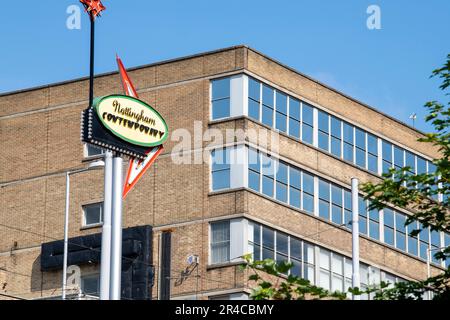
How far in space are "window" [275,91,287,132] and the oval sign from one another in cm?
3276

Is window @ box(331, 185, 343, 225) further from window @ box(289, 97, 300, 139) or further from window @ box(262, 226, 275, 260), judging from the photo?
window @ box(262, 226, 275, 260)

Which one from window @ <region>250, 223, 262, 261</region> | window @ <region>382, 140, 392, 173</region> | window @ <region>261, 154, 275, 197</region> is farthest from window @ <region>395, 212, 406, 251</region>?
window @ <region>250, 223, 262, 261</region>

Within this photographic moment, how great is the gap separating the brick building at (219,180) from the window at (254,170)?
69mm

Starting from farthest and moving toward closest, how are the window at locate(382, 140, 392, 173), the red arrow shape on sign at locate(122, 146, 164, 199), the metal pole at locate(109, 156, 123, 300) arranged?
the window at locate(382, 140, 392, 173), the red arrow shape on sign at locate(122, 146, 164, 199), the metal pole at locate(109, 156, 123, 300)

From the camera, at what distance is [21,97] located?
66.1 m

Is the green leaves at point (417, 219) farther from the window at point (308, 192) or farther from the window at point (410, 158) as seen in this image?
the window at point (410, 158)

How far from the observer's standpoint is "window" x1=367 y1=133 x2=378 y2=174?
66.1 metres

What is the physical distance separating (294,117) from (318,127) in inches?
73.7

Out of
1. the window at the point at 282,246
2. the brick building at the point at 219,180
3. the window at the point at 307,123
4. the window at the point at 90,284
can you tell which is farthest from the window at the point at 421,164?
the window at the point at 90,284

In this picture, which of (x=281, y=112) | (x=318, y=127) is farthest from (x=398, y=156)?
(x=281, y=112)

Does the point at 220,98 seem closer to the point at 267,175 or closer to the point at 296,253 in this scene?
the point at 267,175

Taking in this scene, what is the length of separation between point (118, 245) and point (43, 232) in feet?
134

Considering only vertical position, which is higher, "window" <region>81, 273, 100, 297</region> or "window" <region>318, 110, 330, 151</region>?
"window" <region>318, 110, 330, 151</region>
